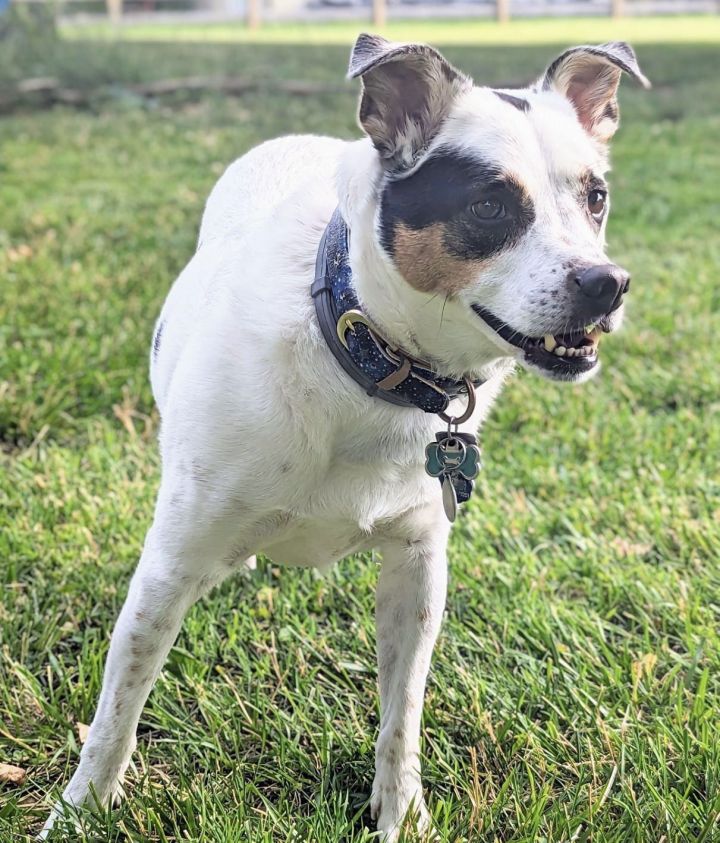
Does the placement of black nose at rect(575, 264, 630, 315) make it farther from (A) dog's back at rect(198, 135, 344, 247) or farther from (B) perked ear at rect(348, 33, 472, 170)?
(A) dog's back at rect(198, 135, 344, 247)

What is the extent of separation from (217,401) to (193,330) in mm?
308

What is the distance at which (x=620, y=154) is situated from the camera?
8836mm

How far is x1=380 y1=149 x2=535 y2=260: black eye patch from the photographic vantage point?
2076 millimetres

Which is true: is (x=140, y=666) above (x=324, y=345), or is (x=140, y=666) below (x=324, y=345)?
below

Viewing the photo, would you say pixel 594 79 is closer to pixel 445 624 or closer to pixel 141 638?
pixel 445 624

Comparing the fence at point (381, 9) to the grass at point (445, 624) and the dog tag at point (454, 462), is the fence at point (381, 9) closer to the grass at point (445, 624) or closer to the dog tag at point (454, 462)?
the grass at point (445, 624)

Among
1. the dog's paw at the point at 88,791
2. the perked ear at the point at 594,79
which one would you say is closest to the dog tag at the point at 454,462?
the perked ear at the point at 594,79

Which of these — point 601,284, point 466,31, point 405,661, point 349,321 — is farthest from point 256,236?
point 466,31

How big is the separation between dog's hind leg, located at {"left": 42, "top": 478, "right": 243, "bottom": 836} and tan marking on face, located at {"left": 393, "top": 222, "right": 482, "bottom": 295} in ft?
2.15

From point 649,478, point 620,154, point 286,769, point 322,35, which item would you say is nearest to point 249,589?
point 286,769

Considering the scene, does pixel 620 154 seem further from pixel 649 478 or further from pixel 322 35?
pixel 322 35

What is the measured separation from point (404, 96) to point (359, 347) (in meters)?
0.52

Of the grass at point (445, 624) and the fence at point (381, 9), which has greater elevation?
the grass at point (445, 624)

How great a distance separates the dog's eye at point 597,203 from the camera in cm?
221
